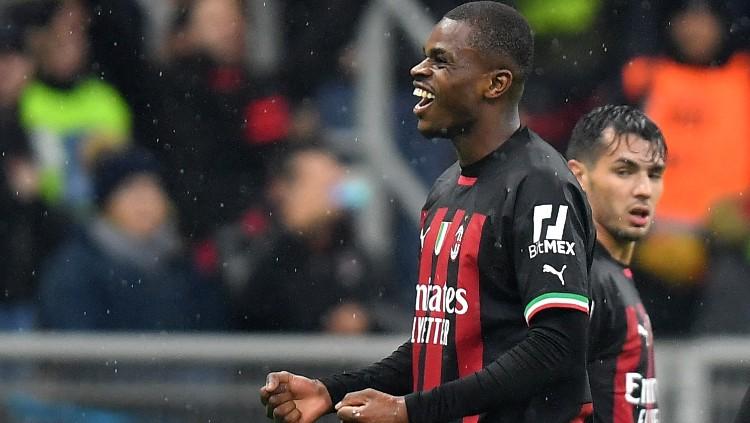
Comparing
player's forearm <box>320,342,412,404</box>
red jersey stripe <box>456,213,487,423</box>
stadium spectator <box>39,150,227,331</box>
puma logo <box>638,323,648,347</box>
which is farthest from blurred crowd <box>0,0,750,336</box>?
red jersey stripe <box>456,213,487,423</box>

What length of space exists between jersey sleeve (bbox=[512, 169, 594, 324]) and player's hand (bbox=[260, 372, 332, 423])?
2.13ft

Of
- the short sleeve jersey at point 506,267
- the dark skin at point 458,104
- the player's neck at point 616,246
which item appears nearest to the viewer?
the short sleeve jersey at point 506,267

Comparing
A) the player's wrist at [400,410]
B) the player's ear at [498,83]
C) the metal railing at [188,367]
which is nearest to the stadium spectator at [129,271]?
the metal railing at [188,367]

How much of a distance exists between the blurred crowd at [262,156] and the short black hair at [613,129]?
9.38 ft

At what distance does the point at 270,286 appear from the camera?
27.8ft

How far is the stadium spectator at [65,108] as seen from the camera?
28.8ft

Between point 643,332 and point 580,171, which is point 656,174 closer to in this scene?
point 580,171

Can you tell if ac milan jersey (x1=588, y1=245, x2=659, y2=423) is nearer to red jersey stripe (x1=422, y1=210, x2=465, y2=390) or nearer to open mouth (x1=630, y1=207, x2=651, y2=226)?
open mouth (x1=630, y1=207, x2=651, y2=226)

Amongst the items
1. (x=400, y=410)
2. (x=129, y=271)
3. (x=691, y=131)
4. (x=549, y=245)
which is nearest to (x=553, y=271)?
(x=549, y=245)

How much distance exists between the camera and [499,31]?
15.1ft

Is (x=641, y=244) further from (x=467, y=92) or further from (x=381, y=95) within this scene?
(x=467, y=92)

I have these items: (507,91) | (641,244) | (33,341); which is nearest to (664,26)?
(641,244)

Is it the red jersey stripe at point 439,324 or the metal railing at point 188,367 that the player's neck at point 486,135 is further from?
the metal railing at point 188,367

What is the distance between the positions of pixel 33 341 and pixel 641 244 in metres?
3.26
